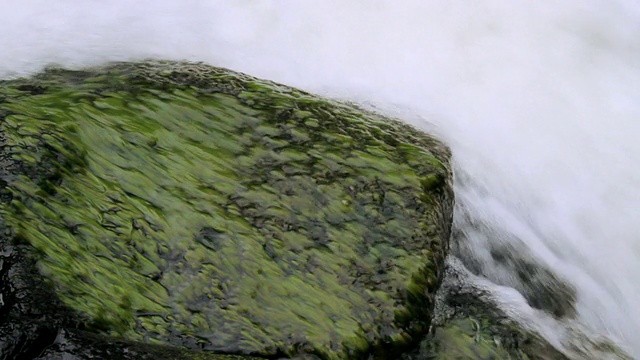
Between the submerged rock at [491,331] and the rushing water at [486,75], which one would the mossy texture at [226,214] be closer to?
the submerged rock at [491,331]

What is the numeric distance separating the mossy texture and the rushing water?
90 cm

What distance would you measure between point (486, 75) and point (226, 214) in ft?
11.2

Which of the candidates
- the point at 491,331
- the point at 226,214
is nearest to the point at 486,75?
the point at 491,331

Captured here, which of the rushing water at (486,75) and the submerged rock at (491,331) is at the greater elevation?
the rushing water at (486,75)

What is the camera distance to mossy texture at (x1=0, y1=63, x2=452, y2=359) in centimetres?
312

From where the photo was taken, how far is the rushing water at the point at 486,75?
5.01m

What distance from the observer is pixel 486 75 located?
20.1 ft

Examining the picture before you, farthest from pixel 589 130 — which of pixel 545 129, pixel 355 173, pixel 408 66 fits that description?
pixel 355 173

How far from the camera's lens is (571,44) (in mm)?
6617

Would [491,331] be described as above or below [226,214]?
below

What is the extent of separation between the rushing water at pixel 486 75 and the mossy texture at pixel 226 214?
902 mm

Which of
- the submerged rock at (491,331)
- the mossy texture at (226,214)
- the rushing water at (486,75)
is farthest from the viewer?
the rushing water at (486,75)

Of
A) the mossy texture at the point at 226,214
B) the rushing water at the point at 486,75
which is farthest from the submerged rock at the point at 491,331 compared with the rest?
the rushing water at the point at 486,75

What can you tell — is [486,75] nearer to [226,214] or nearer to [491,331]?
[491,331]
